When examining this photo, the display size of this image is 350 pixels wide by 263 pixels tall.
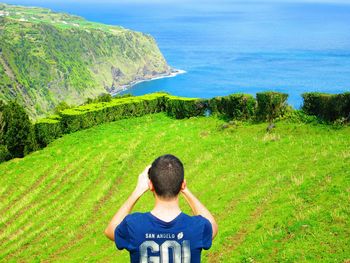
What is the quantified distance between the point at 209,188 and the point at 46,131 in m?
22.0

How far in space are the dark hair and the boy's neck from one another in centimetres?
7

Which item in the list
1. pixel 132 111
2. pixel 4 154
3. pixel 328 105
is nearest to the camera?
pixel 328 105

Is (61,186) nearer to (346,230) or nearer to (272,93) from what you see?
(272,93)

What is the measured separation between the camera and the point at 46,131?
135 feet

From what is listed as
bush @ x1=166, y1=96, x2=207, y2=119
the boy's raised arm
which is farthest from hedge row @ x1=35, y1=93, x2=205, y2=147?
the boy's raised arm

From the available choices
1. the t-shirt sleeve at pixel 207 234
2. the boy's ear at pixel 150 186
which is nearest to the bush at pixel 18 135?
the boy's ear at pixel 150 186

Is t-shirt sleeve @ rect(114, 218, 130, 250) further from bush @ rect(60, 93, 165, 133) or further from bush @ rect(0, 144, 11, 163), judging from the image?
bush @ rect(60, 93, 165, 133)

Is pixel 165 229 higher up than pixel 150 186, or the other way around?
pixel 150 186

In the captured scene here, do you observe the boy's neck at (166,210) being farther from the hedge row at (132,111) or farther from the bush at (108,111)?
the bush at (108,111)

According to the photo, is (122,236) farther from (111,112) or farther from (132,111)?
(132,111)

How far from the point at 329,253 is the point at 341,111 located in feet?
51.8

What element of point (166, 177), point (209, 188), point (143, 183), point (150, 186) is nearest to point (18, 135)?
point (209, 188)

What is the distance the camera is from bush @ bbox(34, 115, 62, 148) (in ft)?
135

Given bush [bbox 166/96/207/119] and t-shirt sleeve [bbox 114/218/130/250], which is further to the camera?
bush [bbox 166/96/207/119]
